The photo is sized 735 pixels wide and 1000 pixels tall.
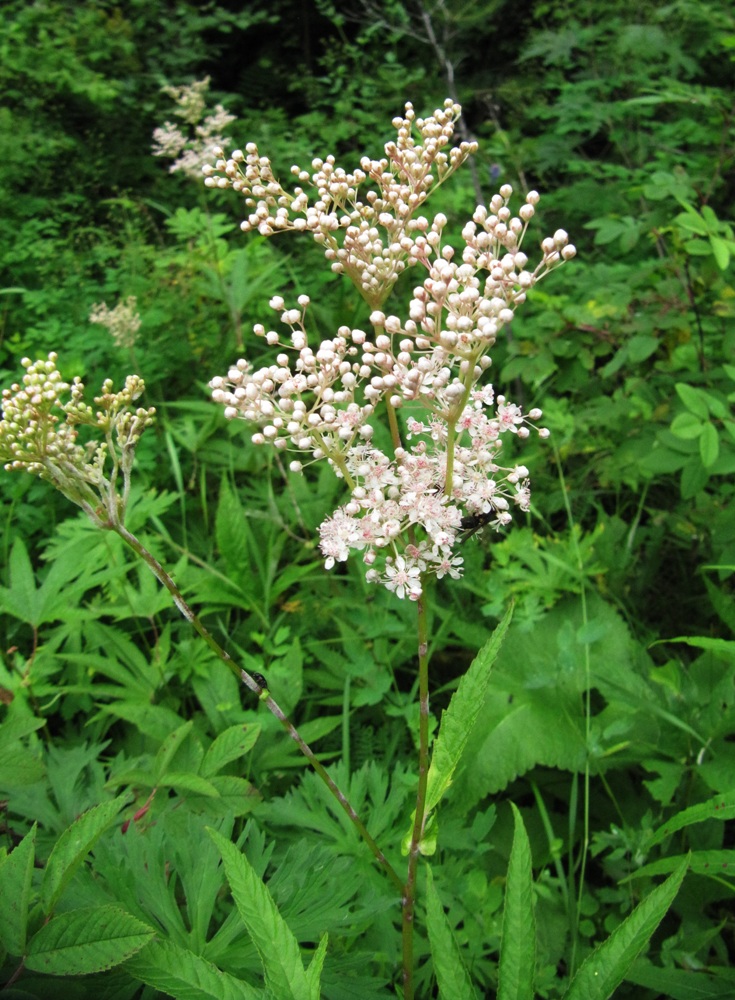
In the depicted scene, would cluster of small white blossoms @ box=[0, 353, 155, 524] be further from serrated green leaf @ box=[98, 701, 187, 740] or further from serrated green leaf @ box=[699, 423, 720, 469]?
serrated green leaf @ box=[699, 423, 720, 469]

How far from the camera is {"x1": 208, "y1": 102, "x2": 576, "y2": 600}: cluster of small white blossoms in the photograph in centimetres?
130

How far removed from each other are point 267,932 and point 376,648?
4.87 feet

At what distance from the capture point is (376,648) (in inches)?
104

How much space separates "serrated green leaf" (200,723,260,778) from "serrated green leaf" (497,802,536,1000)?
928 millimetres

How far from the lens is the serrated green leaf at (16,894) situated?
50.7 inches

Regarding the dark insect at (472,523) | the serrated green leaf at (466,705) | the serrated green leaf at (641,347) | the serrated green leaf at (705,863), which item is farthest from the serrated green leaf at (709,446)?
the serrated green leaf at (466,705)

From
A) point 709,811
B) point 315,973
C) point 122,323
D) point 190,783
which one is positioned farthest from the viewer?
point 122,323

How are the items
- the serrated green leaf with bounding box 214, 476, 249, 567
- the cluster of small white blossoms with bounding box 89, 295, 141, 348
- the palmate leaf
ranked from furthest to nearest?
the cluster of small white blossoms with bounding box 89, 295, 141, 348, the serrated green leaf with bounding box 214, 476, 249, 567, the palmate leaf

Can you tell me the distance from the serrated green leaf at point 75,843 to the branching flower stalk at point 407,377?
2.15 feet

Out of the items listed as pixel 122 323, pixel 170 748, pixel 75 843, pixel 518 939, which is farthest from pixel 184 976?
pixel 122 323

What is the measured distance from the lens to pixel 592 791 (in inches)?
102

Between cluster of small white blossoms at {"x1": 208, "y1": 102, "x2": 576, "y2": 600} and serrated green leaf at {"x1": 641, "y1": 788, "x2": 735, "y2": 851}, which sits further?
serrated green leaf at {"x1": 641, "y1": 788, "x2": 735, "y2": 851}

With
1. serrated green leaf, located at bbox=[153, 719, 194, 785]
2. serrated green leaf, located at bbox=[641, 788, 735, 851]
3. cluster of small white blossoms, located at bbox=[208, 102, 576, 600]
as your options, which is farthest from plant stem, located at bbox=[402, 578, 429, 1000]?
serrated green leaf, located at bbox=[153, 719, 194, 785]

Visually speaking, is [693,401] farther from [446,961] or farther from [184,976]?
[184,976]
